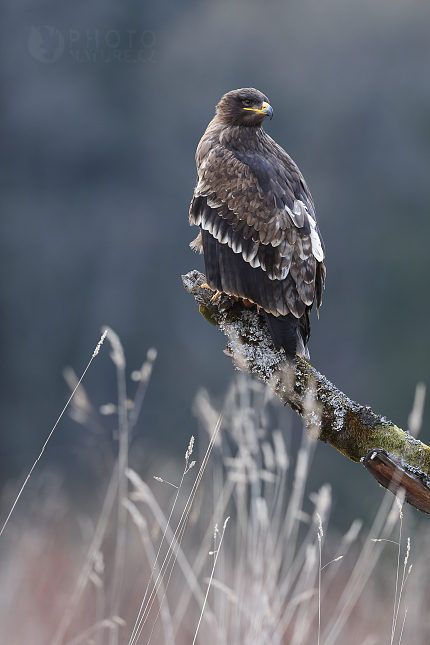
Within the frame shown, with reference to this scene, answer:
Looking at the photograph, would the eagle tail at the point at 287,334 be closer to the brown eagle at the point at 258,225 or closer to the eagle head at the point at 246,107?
the brown eagle at the point at 258,225

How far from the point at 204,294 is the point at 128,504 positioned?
1.11 meters

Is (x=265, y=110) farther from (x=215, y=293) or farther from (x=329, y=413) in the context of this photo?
(x=329, y=413)

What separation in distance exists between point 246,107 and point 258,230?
Result: 0.73 m

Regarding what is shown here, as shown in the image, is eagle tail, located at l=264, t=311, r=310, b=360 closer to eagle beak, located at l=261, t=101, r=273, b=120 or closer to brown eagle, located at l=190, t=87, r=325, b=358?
brown eagle, located at l=190, t=87, r=325, b=358

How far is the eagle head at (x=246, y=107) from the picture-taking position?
2.53 m

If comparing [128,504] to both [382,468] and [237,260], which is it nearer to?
[382,468]

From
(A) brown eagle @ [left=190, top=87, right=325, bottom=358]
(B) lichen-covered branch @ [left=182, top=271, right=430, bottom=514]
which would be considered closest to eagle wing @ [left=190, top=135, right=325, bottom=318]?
(A) brown eagle @ [left=190, top=87, right=325, bottom=358]

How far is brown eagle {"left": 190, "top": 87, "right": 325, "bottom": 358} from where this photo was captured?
2.18m

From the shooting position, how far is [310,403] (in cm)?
190

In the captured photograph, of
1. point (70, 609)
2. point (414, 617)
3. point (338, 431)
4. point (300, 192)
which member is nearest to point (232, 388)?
point (338, 431)

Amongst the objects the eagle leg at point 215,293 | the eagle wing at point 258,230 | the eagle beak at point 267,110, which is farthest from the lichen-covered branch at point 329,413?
the eagle beak at point 267,110

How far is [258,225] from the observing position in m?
2.27

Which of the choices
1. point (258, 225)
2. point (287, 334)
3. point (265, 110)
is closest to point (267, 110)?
point (265, 110)

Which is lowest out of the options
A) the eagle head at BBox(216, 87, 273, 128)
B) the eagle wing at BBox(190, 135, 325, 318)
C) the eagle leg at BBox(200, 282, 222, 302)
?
the eagle leg at BBox(200, 282, 222, 302)
